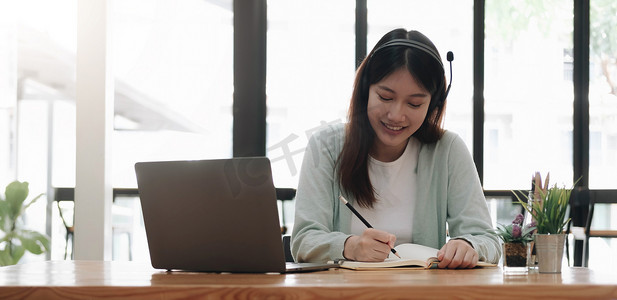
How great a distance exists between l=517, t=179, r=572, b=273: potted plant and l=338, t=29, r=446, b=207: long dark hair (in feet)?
1.69

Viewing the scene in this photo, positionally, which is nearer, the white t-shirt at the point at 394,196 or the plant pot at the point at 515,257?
the plant pot at the point at 515,257

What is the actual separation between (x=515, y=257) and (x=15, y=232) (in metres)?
3.95

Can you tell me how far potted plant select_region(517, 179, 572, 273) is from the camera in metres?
1.36

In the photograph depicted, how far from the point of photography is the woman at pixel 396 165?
1.82 meters

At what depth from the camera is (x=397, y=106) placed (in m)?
1.81

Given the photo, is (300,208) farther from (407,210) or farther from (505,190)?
(505,190)

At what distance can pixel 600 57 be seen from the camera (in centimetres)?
534

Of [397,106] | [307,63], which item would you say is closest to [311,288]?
[397,106]

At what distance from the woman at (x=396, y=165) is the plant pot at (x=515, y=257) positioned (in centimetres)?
25

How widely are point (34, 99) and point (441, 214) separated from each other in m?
3.82

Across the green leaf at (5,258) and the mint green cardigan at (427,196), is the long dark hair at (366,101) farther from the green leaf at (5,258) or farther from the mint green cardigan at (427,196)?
the green leaf at (5,258)

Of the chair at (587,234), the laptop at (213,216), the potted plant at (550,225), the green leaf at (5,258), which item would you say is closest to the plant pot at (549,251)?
the potted plant at (550,225)

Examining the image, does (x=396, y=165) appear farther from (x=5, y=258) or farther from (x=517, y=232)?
(x=5, y=258)

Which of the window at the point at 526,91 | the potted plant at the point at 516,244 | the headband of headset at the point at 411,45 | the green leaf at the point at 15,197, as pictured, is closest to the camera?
the potted plant at the point at 516,244
